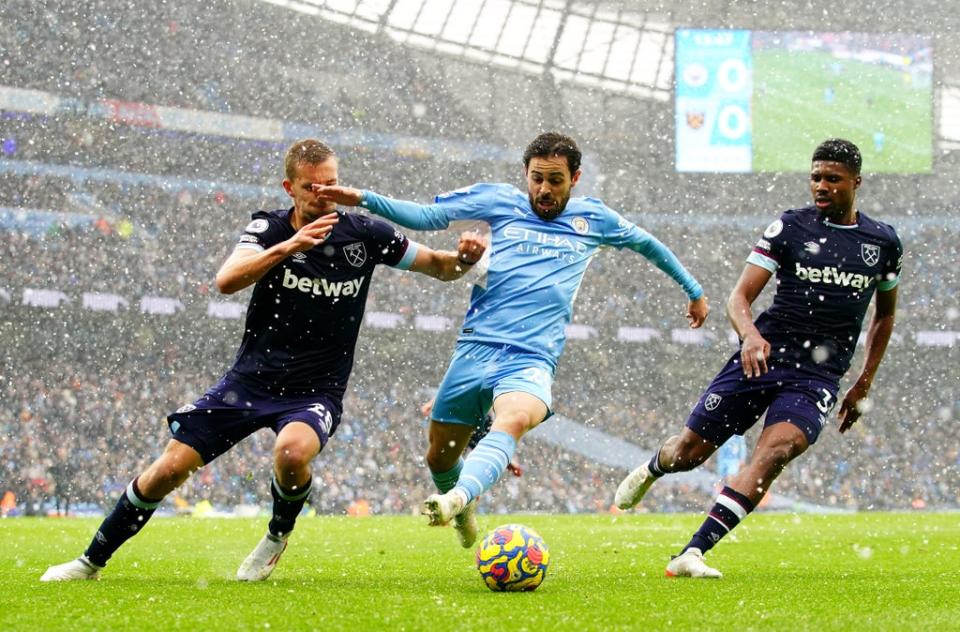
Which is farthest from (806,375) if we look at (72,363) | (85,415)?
(72,363)

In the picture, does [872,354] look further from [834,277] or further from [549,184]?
[549,184]

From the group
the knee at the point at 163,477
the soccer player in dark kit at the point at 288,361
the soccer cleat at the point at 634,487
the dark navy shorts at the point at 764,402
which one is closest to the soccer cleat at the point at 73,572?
the soccer player in dark kit at the point at 288,361

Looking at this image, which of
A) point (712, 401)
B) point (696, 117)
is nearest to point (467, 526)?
point (712, 401)

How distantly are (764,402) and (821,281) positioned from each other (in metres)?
0.66

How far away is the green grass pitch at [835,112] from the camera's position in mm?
29797

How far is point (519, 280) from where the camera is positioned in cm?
538

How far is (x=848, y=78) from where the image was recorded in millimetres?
31078

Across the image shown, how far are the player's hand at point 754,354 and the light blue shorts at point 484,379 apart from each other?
91 cm

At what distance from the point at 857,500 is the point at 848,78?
12049mm

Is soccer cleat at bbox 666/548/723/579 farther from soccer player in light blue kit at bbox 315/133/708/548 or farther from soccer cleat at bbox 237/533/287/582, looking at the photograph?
soccer cleat at bbox 237/533/287/582

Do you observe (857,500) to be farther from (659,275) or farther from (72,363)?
(72,363)

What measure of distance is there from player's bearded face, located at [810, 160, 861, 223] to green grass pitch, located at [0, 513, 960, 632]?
1791mm

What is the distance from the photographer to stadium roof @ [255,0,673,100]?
1266 inches

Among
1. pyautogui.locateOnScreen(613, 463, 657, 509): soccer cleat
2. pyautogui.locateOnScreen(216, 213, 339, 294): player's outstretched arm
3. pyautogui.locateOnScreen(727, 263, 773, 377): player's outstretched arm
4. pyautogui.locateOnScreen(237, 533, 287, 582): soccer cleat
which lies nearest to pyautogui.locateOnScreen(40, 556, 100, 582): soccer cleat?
pyautogui.locateOnScreen(237, 533, 287, 582): soccer cleat
